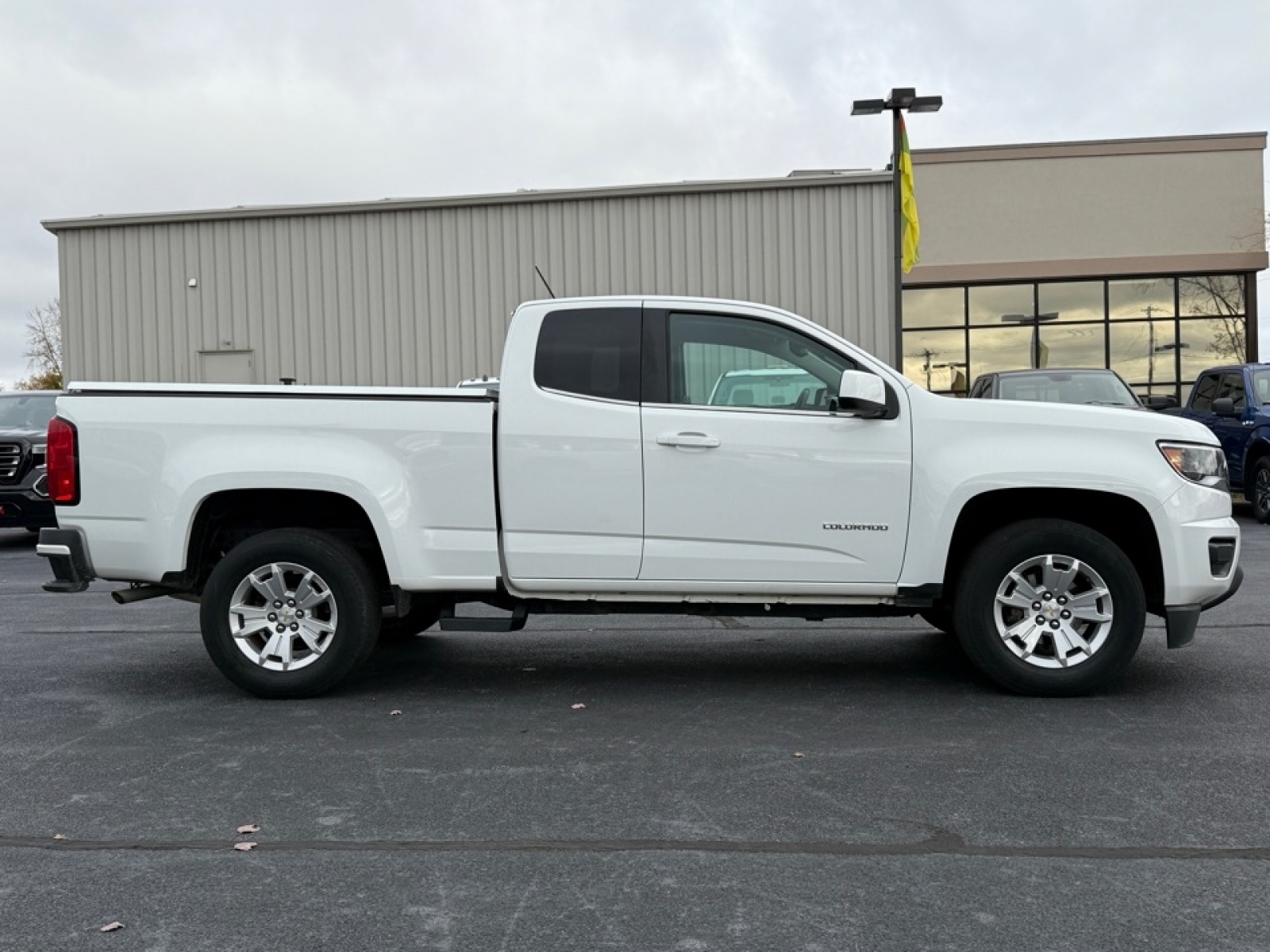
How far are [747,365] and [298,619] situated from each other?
2.57 m

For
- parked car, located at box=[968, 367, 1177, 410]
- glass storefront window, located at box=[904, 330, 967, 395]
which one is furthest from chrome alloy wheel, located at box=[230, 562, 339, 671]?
glass storefront window, located at box=[904, 330, 967, 395]

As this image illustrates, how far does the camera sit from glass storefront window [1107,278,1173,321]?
88.0 feet

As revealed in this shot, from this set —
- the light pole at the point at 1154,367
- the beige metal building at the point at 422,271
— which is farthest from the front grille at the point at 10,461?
the light pole at the point at 1154,367

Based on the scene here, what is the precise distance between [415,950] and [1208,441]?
457cm

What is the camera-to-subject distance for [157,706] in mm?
5941

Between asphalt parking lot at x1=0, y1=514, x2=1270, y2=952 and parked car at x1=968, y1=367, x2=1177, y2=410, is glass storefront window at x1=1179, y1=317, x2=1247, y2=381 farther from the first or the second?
asphalt parking lot at x1=0, y1=514, x2=1270, y2=952

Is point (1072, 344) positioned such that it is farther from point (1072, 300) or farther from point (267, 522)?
point (267, 522)

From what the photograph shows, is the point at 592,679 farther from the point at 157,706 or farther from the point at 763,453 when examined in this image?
the point at 157,706

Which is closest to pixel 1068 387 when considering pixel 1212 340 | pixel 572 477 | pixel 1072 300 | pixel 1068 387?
pixel 1068 387

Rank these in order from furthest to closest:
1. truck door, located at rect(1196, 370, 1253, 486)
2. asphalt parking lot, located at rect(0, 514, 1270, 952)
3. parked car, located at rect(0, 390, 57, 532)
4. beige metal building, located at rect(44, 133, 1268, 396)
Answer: beige metal building, located at rect(44, 133, 1268, 396) → truck door, located at rect(1196, 370, 1253, 486) → parked car, located at rect(0, 390, 57, 532) → asphalt parking lot, located at rect(0, 514, 1270, 952)

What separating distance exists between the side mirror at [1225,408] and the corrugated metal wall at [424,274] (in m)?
5.67

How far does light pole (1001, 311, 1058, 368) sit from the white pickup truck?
71.8ft

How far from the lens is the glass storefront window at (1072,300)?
26938 millimetres

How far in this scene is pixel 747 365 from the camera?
20.1ft
